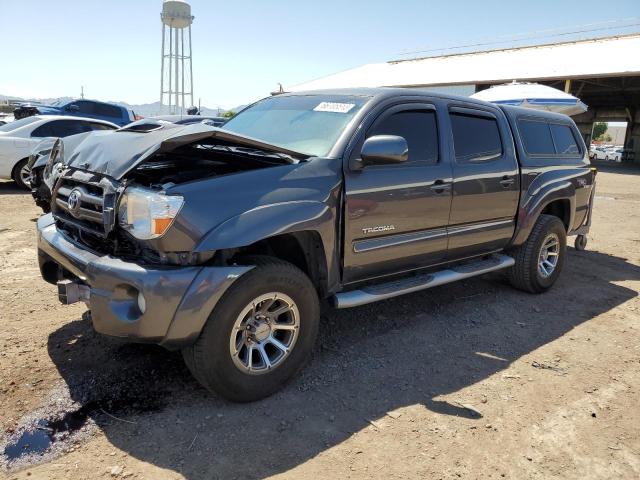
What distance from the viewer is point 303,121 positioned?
3.82 m

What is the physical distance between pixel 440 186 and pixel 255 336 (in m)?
1.95

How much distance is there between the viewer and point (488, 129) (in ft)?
15.2

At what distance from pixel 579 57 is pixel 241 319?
29958 mm

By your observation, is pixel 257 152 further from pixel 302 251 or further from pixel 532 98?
pixel 532 98

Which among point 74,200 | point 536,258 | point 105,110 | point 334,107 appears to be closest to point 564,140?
point 536,258

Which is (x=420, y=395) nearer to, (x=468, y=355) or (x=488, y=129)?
(x=468, y=355)

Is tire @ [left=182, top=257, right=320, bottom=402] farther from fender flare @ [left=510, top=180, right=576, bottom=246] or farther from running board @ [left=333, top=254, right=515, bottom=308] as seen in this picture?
fender flare @ [left=510, top=180, right=576, bottom=246]

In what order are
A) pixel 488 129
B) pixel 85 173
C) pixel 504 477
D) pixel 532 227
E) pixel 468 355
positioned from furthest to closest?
pixel 532 227 < pixel 488 129 < pixel 468 355 < pixel 85 173 < pixel 504 477

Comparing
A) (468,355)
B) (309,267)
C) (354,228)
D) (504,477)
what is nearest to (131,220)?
(309,267)

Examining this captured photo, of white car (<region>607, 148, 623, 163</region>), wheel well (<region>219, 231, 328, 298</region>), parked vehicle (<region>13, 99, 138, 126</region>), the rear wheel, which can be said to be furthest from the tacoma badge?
white car (<region>607, 148, 623, 163</region>)

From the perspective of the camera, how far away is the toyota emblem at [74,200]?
3080mm

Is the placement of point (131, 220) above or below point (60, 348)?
above

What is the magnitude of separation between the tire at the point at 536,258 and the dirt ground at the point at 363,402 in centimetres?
51

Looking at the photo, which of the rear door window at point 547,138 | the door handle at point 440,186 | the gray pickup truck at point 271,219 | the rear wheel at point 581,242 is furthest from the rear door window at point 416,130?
the rear wheel at point 581,242
